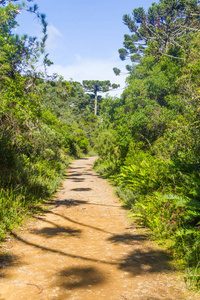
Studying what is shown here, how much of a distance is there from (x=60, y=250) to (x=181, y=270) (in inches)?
82.3

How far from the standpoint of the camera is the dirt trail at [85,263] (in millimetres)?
3232

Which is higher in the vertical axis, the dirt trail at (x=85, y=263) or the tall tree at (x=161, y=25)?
the tall tree at (x=161, y=25)

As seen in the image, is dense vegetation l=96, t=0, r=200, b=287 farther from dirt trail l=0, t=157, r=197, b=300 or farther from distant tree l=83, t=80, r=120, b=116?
distant tree l=83, t=80, r=120, b=116

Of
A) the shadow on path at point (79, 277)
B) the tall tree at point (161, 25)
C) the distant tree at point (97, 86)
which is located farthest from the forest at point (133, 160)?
the distant tree at point (97, 86)

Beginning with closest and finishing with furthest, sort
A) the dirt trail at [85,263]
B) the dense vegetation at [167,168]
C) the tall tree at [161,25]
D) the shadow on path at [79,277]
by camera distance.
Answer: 1. the dirt trail at [85,263]
2. the shadow on path at [79,277]
3. the dense vegetation at [167,168]
4. the tall tree at [161,25]

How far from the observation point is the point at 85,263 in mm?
4133

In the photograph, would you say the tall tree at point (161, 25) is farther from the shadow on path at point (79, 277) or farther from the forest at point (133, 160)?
the shadow on path at point (79, 277)

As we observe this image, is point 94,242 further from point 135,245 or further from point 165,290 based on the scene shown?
point 165,290

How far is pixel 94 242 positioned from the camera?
17.0ft

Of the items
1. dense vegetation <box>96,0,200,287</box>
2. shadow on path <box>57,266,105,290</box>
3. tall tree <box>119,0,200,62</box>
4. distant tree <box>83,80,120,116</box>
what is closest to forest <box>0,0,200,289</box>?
dense vegetation <box>96,0,200,287</box>

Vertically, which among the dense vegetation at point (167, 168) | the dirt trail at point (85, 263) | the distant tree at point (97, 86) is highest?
the distant tree at point (97, 86)

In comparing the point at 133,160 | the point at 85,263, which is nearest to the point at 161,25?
the point at 133,160

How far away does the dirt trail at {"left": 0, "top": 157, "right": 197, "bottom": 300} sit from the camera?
3232mm

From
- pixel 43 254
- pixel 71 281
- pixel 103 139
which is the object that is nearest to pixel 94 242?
pixel 43 254
